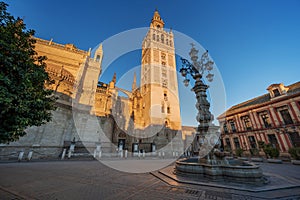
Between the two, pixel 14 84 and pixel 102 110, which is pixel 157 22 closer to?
pixel 102 110

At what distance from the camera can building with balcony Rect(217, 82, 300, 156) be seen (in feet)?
55.2

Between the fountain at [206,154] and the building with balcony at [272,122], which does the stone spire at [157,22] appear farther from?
the fountain at [206,154]

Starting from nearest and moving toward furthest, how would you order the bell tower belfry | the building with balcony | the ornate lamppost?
the ornate lamppost, the building with balcony, the bell tower belfry

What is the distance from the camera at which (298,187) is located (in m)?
4.10

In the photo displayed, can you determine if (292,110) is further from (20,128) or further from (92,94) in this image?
(92,94)

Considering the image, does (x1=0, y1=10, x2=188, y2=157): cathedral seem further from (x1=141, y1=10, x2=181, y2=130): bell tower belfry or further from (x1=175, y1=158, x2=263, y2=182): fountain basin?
(x1=175, y1=158, x2=263, y2=182): fountain basin

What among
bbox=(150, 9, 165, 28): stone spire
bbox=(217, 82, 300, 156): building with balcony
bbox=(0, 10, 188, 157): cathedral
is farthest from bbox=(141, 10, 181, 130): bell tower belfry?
bbox=(217, 82, 300, 156): building with balcony

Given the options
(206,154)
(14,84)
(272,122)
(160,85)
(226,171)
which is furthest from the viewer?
(160,85)

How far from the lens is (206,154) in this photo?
6113mm

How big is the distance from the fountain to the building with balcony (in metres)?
17.7

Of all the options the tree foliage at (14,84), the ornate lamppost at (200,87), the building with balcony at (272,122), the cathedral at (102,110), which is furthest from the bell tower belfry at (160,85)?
the tree foliage at (14,84)

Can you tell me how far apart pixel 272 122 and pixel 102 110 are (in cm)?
2852

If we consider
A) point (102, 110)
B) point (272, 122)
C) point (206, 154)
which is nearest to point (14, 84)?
point (206, 154)

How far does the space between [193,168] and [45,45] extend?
29.9 metres
